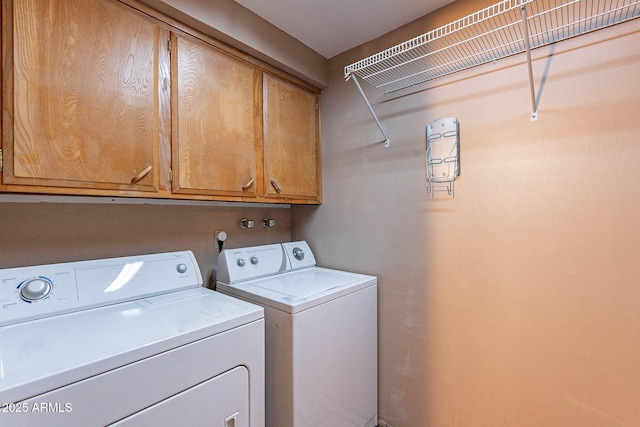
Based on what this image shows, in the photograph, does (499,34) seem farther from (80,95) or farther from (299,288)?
(80,95)

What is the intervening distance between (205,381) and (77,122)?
1038 millimetres

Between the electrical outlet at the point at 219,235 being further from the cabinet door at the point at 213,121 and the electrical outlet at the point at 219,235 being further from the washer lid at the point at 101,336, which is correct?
the washer lid at the point at 101,336

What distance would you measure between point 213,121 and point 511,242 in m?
1.54

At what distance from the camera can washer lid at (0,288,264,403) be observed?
0.75 meters

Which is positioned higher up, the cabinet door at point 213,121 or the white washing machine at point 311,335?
the cabinet door at point 213,121

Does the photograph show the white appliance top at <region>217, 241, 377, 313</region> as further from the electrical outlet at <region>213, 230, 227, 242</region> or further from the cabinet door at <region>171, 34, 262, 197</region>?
the cabinet door at <region>171, 34, 262, 197</region>

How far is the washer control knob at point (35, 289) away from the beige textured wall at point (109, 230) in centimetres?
14

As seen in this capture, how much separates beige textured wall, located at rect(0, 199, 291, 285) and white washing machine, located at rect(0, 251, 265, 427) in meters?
0.10

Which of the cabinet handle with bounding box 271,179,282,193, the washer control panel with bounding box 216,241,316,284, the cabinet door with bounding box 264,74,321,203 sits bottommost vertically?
the washer control panel with bounding box 216,241,316,284

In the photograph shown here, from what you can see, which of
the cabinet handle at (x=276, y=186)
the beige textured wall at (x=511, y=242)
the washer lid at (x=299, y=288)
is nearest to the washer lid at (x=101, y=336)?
the washer lid at (x=299, y=288)

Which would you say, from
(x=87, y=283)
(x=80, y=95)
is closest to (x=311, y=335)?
(x=87, y=283)

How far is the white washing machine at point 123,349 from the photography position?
2.50 ft

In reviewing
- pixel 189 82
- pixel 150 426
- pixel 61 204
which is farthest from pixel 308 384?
pixel 189 82

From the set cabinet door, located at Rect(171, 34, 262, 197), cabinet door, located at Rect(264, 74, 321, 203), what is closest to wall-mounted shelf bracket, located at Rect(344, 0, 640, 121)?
cabinet door, located at Rect(264, 74, 321, 203)
